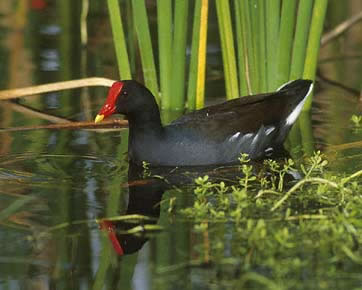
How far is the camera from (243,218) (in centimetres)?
482

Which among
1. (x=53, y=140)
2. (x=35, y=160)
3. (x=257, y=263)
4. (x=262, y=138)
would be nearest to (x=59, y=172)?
(x=35, y=160)

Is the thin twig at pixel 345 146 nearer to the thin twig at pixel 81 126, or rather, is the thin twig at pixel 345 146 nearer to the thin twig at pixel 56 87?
the thin twig at pixel 81 126

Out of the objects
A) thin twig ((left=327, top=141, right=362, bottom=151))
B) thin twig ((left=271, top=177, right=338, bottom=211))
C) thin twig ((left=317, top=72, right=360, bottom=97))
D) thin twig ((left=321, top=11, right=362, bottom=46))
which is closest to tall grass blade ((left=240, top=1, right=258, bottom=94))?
thin twig ((left=327, top=141, right=362, bottom=151))

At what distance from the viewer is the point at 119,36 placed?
6.79 m

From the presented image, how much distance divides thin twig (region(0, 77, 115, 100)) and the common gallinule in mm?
992

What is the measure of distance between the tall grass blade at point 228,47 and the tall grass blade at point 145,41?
0.47 metres

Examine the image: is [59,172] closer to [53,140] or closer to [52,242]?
[53,140]

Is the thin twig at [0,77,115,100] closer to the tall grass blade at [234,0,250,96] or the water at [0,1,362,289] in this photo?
the water at [0,1,362,289]

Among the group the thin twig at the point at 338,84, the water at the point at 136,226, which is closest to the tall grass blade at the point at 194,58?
the water at the point at 136,226

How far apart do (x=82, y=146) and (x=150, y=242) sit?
1.98m

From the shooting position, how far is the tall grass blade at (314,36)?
6547mm

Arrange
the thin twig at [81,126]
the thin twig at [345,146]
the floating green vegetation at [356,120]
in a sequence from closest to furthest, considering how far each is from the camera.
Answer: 1. the thin twig at [345,146]
2. the floating green vegetation at [356,120]
3. the thin twig at [81,126]

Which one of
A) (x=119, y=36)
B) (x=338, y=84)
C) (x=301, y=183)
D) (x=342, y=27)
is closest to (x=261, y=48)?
(x=119, y=36)

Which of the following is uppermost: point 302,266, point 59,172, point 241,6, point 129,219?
point 241,6
